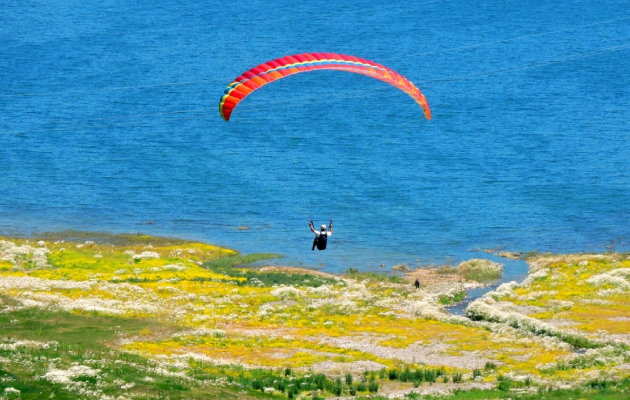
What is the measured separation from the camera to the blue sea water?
94250mm

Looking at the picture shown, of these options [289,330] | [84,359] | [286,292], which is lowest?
[84,359]

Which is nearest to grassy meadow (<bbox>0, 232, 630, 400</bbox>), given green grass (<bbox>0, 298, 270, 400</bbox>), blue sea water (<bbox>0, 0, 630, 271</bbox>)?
green grass (<bbox>0, 298, 270, 400</bbox>)

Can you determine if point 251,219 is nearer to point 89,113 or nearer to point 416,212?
point 416,212

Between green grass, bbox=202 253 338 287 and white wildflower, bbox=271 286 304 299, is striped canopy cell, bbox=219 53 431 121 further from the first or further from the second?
green grass, bbox=202 253 338 287

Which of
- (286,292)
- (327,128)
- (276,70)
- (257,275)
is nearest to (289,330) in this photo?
(286,292)

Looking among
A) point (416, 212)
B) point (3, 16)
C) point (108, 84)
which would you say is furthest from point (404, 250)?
point (3, 16)

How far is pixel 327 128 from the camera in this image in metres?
123

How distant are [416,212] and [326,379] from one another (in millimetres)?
51762

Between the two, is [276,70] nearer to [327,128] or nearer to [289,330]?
[289,330]

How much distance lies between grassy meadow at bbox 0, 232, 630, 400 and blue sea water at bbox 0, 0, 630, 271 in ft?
40.0

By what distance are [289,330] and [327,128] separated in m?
66.1

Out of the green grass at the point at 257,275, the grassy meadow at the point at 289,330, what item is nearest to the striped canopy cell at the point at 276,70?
the grassy meadow at the point at 289,330

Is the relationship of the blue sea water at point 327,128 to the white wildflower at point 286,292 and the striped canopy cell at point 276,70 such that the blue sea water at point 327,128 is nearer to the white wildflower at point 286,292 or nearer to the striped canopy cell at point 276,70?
the white wildflower at point 286,292

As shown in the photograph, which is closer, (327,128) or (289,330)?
(289,330)
